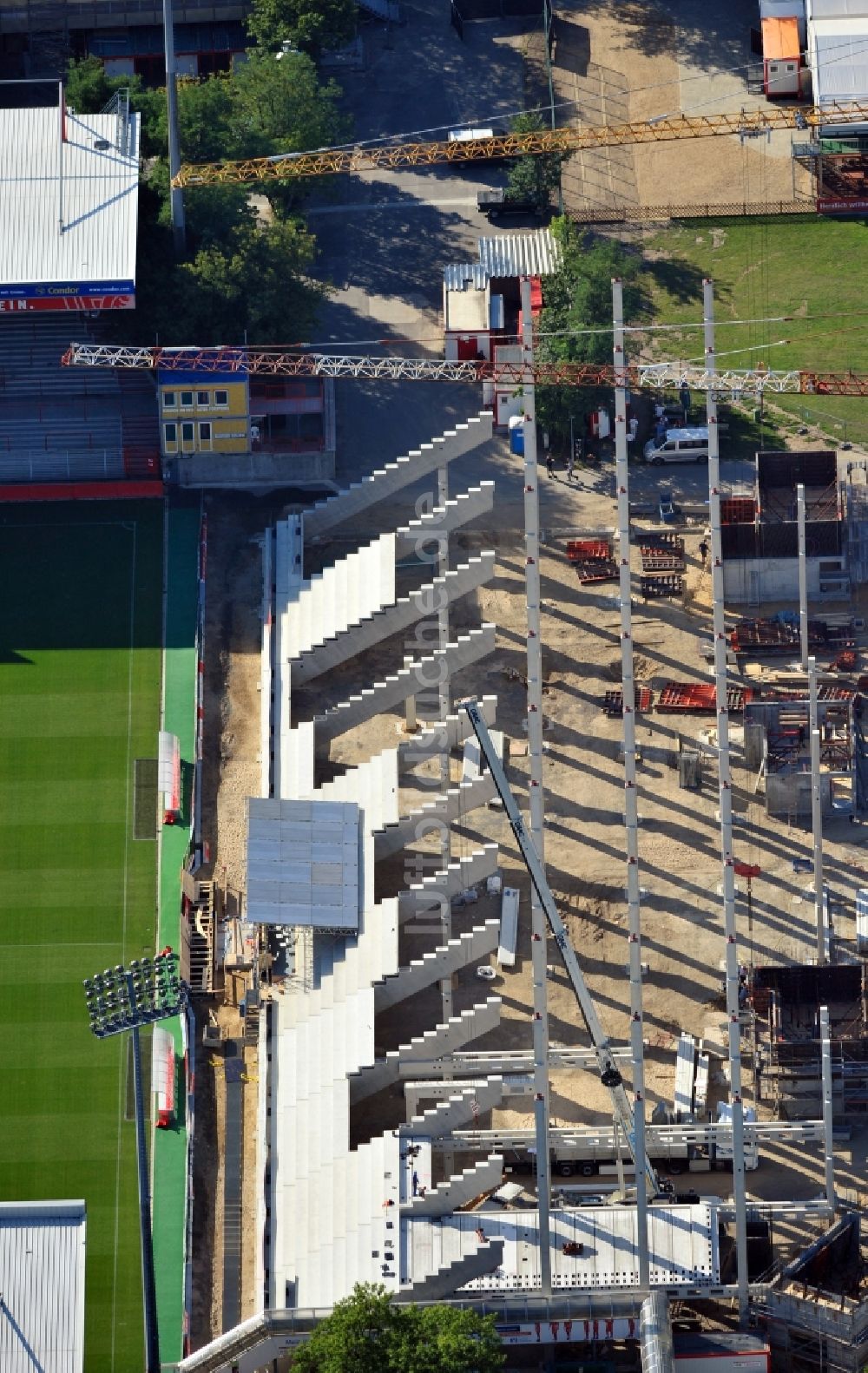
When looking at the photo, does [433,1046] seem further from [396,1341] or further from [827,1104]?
[396,1341]

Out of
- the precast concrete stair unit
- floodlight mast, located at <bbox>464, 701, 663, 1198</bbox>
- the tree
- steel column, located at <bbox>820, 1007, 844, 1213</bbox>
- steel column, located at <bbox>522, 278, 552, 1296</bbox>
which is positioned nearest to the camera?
the tree

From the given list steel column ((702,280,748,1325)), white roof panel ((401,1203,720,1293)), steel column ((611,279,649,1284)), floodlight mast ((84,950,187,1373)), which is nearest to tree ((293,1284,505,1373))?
white roof panel ((401,1203,720,1293))

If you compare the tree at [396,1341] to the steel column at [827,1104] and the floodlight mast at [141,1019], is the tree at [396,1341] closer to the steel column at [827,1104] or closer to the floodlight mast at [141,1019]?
the floodlight mast at [141,1019]

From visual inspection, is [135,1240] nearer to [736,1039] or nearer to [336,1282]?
[336,1282]

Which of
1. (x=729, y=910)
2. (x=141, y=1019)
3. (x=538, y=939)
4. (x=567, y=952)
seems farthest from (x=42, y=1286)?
(x=729, y=910)

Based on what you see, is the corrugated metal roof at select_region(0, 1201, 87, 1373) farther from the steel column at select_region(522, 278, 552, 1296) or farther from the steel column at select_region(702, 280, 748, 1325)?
the steel column at select_region(702, 280, 748, 1325)

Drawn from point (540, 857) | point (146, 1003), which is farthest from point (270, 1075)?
point (540, 857)

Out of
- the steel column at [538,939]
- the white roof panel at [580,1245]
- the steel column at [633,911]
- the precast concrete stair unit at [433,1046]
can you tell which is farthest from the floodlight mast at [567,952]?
the precast concrete stair unit at [433,1046]
